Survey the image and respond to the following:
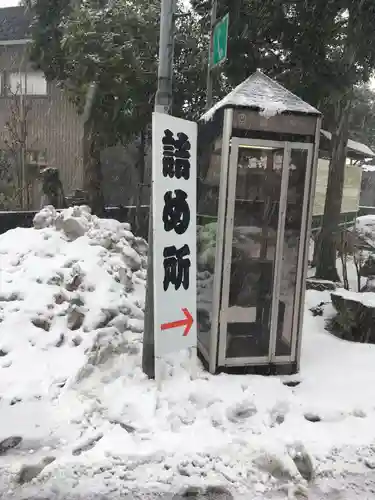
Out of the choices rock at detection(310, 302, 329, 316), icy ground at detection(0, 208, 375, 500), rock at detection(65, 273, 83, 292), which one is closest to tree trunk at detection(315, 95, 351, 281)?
rock at detection(310, 302, 329, 316)

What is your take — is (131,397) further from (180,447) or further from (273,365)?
(273,365)

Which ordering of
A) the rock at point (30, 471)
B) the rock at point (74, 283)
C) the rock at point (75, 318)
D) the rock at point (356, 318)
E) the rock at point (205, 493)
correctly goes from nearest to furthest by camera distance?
the rock at point (205, 493) → the rock at point (30, 471) → the rock at point (75, 318) → the rock at point (356, 318) → the rock at point (74, 283)

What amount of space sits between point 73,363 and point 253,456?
2.19m

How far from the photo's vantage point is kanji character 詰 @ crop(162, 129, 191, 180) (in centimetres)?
390

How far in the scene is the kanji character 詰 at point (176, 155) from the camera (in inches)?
154

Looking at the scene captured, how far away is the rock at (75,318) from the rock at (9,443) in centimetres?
180

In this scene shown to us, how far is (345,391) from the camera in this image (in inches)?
169

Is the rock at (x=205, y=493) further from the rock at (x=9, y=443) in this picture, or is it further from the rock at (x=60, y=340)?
the rock at (x=60, y=340)

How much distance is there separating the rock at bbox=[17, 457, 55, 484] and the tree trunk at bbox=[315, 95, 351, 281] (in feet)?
21.7

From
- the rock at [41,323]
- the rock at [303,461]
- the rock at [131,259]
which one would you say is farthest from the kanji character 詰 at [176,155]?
the rock at [131,259]

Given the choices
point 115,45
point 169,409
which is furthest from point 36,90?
point 169,409

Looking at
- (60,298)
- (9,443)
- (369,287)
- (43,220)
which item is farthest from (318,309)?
(43,220)

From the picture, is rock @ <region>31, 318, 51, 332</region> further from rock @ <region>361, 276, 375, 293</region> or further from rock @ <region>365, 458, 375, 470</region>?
rock @ <region>361, 276, 375, 293</region>

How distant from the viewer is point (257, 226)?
4.62 meters
